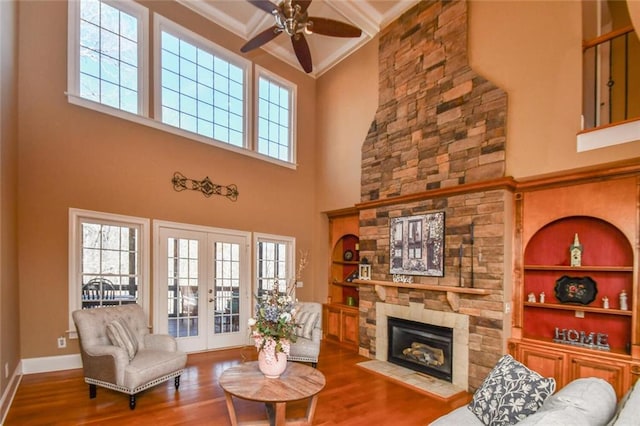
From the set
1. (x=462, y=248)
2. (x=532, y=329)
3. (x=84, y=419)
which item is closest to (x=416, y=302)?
(x=462, y=248)

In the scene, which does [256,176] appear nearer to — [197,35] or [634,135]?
[197,35]

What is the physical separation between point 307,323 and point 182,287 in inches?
85.6

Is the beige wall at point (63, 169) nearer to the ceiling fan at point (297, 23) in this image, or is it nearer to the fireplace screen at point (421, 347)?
the ceiling fan at point (297, 23)

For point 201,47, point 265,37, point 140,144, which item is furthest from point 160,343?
point 201,47

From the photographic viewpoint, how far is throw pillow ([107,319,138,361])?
3.64 meters

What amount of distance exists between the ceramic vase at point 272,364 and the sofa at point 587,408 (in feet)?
5.88

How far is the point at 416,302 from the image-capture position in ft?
16.3

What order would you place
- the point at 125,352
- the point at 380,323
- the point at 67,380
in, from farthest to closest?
the point at 380,323
the point at 67,380
the point at 125,352

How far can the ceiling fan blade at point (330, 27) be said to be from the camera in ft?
12.6

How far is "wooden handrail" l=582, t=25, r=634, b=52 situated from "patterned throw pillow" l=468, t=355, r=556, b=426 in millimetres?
3539

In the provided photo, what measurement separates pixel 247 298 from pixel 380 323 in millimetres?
2466

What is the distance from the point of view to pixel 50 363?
14.1 ft

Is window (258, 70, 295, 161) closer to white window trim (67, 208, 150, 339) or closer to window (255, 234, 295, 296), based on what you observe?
window (255, 234, 295, 296)

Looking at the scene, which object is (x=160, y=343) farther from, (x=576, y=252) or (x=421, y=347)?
(x=576, y=252)
